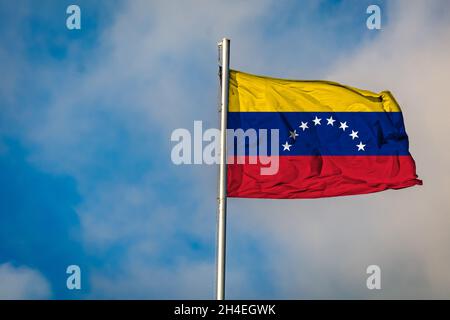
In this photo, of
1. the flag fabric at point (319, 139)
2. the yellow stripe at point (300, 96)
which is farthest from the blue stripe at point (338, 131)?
the yellow stripe at point (300, 96)

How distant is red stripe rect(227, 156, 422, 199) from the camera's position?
36438 mm

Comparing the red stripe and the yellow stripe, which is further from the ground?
the yellow stripe

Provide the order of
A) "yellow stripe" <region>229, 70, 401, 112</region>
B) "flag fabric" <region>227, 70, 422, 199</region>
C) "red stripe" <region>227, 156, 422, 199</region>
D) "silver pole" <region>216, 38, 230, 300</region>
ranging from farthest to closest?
"yellow stripe" <region>229, 70, 401, 112</region> → "flag fabric" <region>227, 70, 422, 199</region> → "red stripe" <region>227, 156, 422, 199</region> → "silver pole" <region>216, 38, 230, 300</region>

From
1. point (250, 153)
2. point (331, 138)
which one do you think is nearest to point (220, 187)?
point (250, 153)

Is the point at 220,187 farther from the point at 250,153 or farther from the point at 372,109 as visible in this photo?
the point at 372,109

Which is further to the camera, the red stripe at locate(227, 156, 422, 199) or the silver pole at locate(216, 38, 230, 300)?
the red stripe at locate(227, 156, 422, 199)

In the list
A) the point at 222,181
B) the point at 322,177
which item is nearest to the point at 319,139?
the point at 322,177

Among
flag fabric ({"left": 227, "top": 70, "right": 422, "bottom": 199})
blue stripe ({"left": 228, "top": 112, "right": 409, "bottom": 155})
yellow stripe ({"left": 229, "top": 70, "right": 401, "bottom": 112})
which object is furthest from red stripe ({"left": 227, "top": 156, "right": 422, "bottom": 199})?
yellow stripe ({"left": 229, "top": 70, "right": 401, "bottom": 112})

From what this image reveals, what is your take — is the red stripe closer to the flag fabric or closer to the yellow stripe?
the flag fabric

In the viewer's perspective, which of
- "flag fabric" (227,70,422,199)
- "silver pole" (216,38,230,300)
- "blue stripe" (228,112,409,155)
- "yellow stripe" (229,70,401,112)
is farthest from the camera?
"yellow stripe" (229,70,401,112)

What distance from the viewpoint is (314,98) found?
38.2 m

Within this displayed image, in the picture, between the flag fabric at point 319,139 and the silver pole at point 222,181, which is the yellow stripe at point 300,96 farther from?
the silver pole at point 222,181

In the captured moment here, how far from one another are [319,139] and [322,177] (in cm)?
136

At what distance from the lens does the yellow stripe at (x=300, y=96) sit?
123 feet
